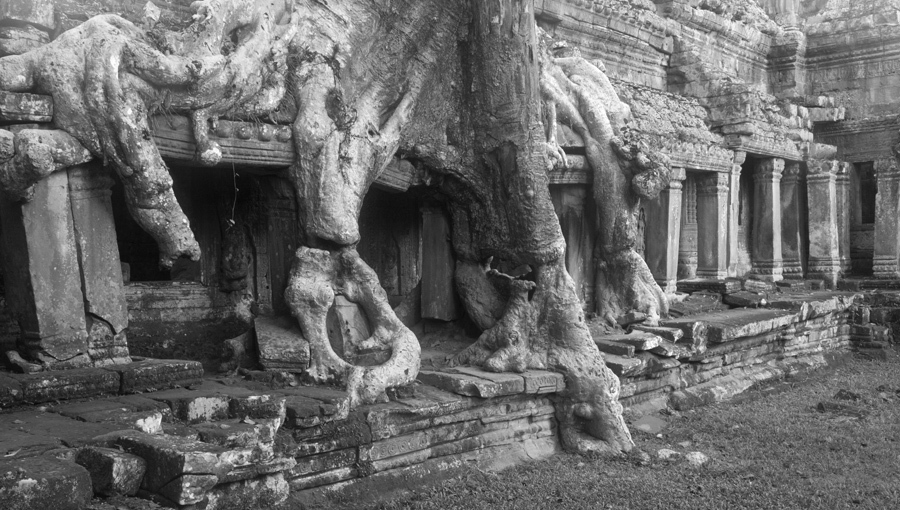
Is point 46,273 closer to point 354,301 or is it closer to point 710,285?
point 354,301

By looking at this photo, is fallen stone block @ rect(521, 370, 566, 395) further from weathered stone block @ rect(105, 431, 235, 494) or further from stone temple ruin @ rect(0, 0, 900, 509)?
weathered stone block @ rect(105, 431, 235, 494)

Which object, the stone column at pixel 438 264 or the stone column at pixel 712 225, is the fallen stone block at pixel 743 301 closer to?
the stone column at pixel 712 225

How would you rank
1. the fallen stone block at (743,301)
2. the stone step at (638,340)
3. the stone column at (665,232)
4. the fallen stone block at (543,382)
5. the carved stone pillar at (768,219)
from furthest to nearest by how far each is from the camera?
the carved stone pillar at (768,219) → the fallen stone block at (743,301) → the stone column at (665,232) → the stone step at (638,340) → the fallen stone block at (543,382)

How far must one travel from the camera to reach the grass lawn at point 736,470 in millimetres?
6121

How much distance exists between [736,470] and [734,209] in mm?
6351

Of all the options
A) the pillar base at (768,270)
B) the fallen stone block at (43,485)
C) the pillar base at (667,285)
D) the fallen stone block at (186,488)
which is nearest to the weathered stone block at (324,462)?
the fallen stone block at (186,488)

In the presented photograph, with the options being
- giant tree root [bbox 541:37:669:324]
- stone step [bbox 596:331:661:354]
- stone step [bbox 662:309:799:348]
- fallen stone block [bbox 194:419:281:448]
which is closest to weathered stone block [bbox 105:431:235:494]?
fallen stone block [bbox 194:419:281:448]

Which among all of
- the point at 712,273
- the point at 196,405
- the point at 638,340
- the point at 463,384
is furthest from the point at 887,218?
the point at 196,405

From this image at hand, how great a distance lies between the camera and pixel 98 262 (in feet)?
18.2

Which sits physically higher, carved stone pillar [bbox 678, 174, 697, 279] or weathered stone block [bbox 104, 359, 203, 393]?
carved stone pillar [bbox 678, 174, 697, 279]

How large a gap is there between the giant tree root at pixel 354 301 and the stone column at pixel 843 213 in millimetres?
10102

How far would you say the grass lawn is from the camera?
6.12m

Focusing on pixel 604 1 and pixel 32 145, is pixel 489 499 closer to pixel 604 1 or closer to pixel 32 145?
pixel 32 145

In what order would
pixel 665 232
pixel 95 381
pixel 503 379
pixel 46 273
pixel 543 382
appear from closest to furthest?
pixel 95 381
pixel 46 273
pixel 503 379
pixel 543 382
pixel 665 232
